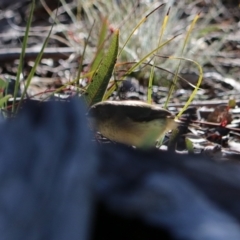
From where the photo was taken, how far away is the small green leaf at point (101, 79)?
5.66 ft

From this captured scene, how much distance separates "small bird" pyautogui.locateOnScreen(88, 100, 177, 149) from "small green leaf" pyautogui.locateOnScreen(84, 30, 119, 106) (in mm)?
145

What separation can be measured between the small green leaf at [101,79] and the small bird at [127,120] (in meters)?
0.14

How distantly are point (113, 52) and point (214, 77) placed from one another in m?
1.56

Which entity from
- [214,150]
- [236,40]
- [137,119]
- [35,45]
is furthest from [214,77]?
[137,119]

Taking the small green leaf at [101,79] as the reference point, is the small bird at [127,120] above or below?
below

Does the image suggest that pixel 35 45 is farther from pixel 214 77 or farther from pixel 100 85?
pixel 100 85

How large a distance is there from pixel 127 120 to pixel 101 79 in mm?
242

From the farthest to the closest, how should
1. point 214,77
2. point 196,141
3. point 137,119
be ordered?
point 214,77
point 196,141
point 137,119

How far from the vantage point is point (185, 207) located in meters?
0.73

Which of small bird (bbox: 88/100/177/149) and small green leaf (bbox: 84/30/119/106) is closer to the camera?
small bird (bbox: 88/100/177/149)

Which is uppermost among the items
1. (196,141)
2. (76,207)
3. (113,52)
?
(113,52)

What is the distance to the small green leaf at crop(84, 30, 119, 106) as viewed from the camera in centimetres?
172

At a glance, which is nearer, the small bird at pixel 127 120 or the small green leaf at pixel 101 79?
the small bird at pixel 127 120

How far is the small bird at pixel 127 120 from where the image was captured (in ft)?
4.65
